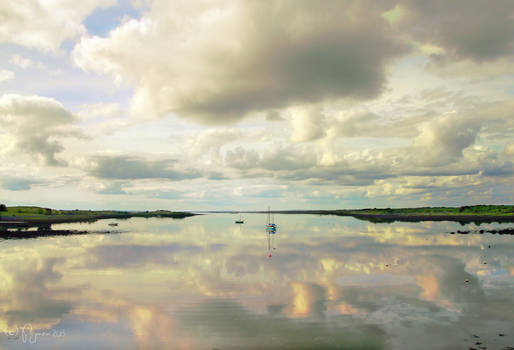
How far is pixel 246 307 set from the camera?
24.0 meters

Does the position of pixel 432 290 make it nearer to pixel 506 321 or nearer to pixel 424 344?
pixel 506 321

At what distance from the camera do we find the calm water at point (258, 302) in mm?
18188

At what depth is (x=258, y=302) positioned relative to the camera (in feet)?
82.8
